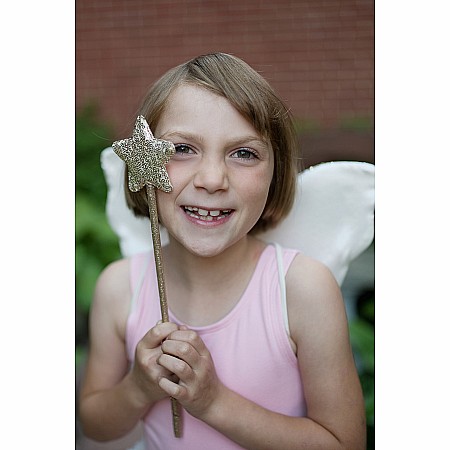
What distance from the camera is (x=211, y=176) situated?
1263mm

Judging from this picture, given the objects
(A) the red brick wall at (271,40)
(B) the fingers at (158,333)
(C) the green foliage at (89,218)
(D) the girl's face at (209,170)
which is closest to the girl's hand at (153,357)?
(B) the fingers at (158,333)

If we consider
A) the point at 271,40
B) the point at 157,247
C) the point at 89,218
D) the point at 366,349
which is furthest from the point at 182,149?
the point at 366,349

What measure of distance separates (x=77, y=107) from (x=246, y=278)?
0.47m

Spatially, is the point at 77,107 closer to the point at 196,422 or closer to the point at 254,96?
the point at 254,96

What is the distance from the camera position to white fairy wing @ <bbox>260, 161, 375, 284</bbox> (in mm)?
1455

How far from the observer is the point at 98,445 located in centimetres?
149

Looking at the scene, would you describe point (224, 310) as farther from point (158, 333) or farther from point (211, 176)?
point (211, 176)

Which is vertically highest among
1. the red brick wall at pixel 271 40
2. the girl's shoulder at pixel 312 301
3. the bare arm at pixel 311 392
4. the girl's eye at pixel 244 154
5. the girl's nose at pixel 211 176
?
the red brick wall at pixel 271 40

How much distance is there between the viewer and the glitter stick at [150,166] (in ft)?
4.20

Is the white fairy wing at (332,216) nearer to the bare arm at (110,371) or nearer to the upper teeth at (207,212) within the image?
the upper teeth at (207,212)

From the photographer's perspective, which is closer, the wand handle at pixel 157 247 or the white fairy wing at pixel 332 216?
the wand handle at pixel 157 247

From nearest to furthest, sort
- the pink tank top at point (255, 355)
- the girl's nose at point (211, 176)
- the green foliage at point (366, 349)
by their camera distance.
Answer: the girl's nose at point (211, 176) → the pink tank top at point (255, 355) → the green foliage at point (366, 349)

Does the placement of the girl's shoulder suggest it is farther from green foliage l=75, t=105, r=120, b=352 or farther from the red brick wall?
green foliage l=75, t=105, r=120, b=352

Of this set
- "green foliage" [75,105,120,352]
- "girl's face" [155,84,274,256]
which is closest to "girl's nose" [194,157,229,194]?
"girl's face" [155,84,274,256]
